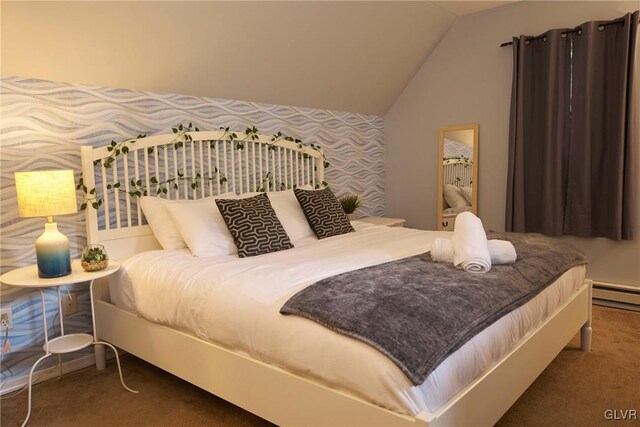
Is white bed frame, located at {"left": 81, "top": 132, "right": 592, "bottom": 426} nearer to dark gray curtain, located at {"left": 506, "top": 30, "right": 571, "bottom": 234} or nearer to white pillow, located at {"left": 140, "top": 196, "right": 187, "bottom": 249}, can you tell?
white pillow, located at {"left": 140, "top": 196, "right": 187, "bottom": 249}

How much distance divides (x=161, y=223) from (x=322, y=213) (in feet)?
3.52

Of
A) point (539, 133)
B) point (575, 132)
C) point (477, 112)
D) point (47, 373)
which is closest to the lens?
point (47, 373)

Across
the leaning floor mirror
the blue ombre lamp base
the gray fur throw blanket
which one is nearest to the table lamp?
the blue ombre lamp base

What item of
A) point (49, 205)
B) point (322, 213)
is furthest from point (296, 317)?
point (322, 213)

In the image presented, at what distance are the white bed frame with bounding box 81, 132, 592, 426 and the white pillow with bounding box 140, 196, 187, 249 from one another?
99 mm

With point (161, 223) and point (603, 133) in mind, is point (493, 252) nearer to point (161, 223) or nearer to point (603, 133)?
point (161, 223)

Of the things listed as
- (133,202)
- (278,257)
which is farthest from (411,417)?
(133,202)

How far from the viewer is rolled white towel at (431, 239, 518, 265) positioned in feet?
7.30

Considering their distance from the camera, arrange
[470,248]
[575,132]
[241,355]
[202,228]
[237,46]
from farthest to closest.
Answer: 1. [575,132]
2. [237,46]
3. [202,228]
4. [470,248]
5. [241,355]

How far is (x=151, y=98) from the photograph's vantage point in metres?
3.05

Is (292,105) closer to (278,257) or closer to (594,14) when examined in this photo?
(278,257)

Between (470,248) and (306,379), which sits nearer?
(306,379)

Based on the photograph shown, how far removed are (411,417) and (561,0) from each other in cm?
375

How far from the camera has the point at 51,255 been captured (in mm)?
2211
